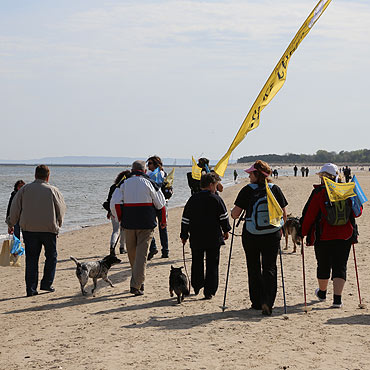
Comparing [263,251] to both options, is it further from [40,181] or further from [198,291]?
[40,181]

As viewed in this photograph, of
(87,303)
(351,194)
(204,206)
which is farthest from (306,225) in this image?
(87,303)

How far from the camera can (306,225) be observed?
7.06m

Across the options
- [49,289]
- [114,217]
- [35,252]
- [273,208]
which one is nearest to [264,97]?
[273,208]

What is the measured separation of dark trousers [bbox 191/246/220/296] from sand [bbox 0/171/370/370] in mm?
182

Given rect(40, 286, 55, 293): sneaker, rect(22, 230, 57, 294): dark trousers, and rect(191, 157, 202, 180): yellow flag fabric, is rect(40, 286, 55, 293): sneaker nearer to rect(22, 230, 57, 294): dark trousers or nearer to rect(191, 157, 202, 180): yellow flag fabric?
rect(22, 230, 57, 294): dark trousers

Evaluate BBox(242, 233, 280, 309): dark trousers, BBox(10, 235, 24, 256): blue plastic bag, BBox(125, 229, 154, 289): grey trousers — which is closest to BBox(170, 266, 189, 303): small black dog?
BBox(125, 229, 154, 289): grey trousers

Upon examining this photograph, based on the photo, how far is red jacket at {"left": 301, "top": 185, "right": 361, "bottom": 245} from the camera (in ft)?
22.7

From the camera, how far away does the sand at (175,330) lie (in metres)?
5.25

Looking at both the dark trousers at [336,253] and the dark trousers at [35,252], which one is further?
the dark trousers at [35,252]

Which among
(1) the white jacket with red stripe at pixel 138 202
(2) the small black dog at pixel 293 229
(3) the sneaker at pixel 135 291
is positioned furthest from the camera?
(2) the small black dog at pixel 293 229

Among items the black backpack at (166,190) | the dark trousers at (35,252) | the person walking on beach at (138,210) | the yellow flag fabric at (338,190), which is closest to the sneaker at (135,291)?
the person walking on beach at (138,210)

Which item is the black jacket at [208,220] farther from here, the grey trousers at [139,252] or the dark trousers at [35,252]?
the dark trousers at [35,252]

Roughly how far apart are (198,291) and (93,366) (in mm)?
2987

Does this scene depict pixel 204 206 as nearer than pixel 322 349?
No
